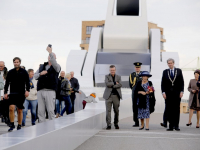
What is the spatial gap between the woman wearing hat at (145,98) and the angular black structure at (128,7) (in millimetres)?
32628

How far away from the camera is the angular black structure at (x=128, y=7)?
44125 millimetres

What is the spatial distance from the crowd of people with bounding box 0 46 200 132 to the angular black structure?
94.4 feet

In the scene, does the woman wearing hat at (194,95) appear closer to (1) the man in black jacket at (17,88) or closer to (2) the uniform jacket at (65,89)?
(2) the uniform jacket at (65,89)

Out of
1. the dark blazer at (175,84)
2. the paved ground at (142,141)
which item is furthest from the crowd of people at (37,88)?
the dark blazer at (175,84)

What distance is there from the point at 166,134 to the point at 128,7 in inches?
1357

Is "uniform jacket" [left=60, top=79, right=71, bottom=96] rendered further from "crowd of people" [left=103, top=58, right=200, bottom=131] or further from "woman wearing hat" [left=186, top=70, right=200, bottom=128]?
"woman wearing hat" [left=186, top=70, right=200, bottom=128]

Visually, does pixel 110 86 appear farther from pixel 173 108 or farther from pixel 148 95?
pixel 173 108

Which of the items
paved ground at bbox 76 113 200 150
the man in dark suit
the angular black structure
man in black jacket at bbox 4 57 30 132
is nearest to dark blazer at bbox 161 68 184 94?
the man in dark suit

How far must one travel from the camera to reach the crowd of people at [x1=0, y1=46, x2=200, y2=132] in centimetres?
1015

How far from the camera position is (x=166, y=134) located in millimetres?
10945

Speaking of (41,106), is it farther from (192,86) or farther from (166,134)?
(192,86)

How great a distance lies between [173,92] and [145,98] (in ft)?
2.70

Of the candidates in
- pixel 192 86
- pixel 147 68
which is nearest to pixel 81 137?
pixel 192 86

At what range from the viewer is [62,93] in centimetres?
1568
